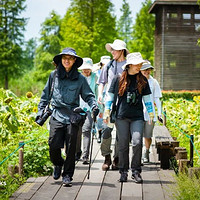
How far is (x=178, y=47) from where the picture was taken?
122 ft

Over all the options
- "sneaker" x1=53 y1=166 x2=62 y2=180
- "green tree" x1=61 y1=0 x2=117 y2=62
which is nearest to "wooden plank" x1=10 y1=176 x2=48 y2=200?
"sneaker" x1=53 y1=166 x2=62 y2=180

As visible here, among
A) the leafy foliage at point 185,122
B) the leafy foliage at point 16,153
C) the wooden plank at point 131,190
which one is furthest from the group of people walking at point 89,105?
the leafy foliage at point 185,122

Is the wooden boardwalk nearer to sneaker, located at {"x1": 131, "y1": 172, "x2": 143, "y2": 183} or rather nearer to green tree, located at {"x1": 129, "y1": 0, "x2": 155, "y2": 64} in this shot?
sneaker, located at {"x1": 131, "y1": 172, "x2": 143, "y2": 183}

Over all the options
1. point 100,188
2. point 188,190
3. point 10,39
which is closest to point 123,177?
point 100,188

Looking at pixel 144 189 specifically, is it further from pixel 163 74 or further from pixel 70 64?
pixel 163 74

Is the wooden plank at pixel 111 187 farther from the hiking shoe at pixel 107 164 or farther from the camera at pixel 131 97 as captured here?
the camera at pixel 131 97

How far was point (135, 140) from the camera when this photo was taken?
6.64 meters

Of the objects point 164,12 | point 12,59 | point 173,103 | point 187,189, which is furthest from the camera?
point 12,59

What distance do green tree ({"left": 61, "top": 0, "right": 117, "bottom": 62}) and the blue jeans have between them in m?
29.4

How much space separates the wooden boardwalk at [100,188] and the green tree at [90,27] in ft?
96.1

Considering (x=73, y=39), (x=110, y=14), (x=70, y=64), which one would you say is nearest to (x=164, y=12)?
(x=110, y=14)

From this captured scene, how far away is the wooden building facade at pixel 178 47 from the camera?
1449 inches

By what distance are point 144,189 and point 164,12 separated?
31.8 metres

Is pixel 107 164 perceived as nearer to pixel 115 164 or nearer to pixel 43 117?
pixel 115 164
